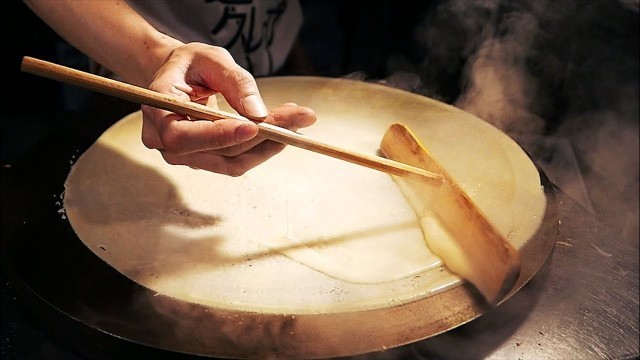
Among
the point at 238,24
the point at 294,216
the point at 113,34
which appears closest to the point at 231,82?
the point at 294,216

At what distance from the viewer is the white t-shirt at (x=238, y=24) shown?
1.94 metres

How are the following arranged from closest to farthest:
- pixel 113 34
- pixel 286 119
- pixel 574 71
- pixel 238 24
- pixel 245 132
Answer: pixel 245 132 < pixel 286 119 < pixel 113 34 < pixel 238 24 < pixel 574 71

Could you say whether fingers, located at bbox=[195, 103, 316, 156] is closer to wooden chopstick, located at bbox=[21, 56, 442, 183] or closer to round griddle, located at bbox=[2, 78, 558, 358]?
wooden chopstick, located at bbox=[21, 56, 442, 183]

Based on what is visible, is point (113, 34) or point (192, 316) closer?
point (192, 316)

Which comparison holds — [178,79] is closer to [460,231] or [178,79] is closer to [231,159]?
[231,159]

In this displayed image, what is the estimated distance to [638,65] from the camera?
2.57 meters

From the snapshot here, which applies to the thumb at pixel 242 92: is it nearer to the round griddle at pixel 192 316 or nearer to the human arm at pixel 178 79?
the human arm at pixel 178 79

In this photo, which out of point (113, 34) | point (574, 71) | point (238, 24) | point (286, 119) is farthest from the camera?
point (574, 71)

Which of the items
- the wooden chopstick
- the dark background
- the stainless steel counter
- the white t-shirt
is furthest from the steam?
the wooden chopstick

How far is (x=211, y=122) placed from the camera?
3.83ft

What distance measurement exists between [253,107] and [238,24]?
943 millimetres

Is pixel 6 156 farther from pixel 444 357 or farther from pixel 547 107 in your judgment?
pixel 547 107

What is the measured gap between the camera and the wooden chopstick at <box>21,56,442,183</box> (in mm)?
1036

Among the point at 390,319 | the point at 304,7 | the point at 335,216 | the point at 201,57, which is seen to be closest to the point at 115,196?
the point at 201,57
